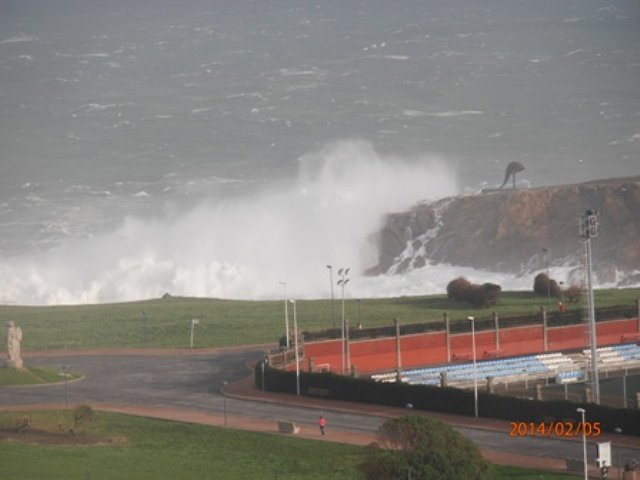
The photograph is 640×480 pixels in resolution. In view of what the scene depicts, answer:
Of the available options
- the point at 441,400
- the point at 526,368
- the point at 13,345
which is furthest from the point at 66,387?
the point at 526,368

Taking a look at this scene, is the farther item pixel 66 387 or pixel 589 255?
pixel 66 387

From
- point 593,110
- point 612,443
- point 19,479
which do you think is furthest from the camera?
point 593,110

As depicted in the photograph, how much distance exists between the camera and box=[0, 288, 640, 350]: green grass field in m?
83.8

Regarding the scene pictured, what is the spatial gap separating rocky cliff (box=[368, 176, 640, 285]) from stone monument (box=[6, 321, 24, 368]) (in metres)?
43.5

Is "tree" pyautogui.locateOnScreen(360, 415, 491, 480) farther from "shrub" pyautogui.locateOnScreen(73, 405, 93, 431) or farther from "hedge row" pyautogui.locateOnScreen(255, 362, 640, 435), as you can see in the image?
"shrub" pyautogui.locateOnScreen(73, 405, 93, 431)

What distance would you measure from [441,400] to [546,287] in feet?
99.3

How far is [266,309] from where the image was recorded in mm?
93250

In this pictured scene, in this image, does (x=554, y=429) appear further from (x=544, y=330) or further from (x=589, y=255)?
(x=544, y=330)

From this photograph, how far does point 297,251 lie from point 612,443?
247 ft

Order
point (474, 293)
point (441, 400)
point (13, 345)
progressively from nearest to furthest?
point (441, 400)
point (13, 345)
point (474, 293)

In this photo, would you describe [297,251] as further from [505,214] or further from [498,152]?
[498,152]

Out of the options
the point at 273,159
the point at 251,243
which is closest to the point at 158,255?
the point at 251,243

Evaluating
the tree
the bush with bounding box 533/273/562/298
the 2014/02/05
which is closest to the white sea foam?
the bush with bounding box 533/273/562/298

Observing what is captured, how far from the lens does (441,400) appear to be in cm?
6203
